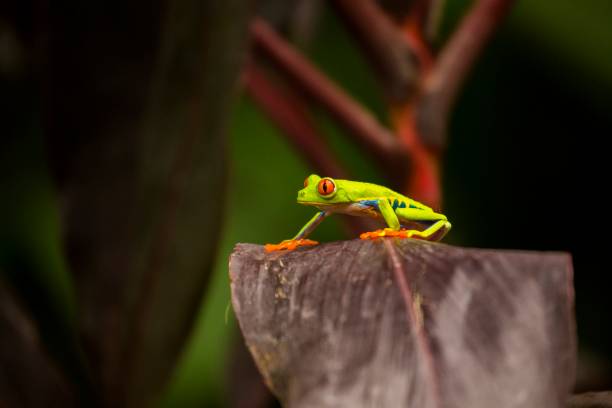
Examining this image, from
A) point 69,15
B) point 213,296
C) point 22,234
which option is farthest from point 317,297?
point 22,234

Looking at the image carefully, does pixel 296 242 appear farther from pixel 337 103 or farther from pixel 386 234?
pixel 337 103

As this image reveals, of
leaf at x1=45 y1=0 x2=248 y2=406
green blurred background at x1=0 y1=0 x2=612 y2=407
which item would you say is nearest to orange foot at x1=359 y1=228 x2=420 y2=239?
leaf at x1=45 y1=0 x2=248 y2=406

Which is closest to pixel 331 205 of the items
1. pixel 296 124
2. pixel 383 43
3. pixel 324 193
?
pixel 324 193

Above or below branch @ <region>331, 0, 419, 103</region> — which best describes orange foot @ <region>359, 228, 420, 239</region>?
below

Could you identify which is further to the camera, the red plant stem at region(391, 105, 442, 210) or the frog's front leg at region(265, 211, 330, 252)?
the red plant stem at region(391, 105, 442, 210)

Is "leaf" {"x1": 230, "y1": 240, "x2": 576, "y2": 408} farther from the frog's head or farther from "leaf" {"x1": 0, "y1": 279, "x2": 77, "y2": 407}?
"leaf" {"x1": 0, "y1": 279, "x2": 77, "y2": 407}
